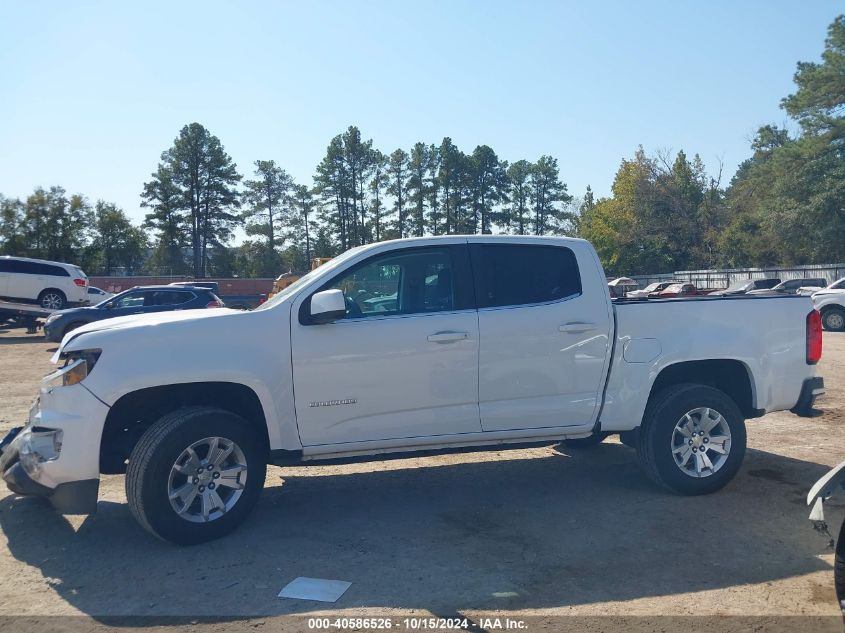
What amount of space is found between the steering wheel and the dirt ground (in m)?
1.54

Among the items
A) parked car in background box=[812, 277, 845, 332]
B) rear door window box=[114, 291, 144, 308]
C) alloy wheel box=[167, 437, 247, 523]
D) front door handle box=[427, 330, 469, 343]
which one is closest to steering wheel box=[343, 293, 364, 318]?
front door handle box=[427, 330, 469, 343]

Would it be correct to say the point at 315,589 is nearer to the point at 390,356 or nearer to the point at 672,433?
the point at 390,356

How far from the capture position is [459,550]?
477 cm

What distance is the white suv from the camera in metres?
24.1

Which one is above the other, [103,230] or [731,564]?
[103,230]

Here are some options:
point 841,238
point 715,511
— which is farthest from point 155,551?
point 841,238

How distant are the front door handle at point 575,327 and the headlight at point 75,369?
3308mm

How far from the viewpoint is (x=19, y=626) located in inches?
151

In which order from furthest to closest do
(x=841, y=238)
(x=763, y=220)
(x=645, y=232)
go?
(x=645, y=232) < (x=763, y=220) < (x=841, y=238)

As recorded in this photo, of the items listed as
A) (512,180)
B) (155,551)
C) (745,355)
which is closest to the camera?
(155,551)

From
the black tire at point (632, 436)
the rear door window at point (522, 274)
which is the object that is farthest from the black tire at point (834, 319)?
the rear door window at point (522, 274)

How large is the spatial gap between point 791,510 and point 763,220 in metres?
47.1

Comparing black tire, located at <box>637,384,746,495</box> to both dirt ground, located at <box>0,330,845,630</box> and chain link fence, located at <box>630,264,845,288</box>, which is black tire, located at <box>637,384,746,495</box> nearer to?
dirt ground, located at <box>0,330,845,630</box>

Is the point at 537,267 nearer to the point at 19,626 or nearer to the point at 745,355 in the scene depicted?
the point at 745,355
